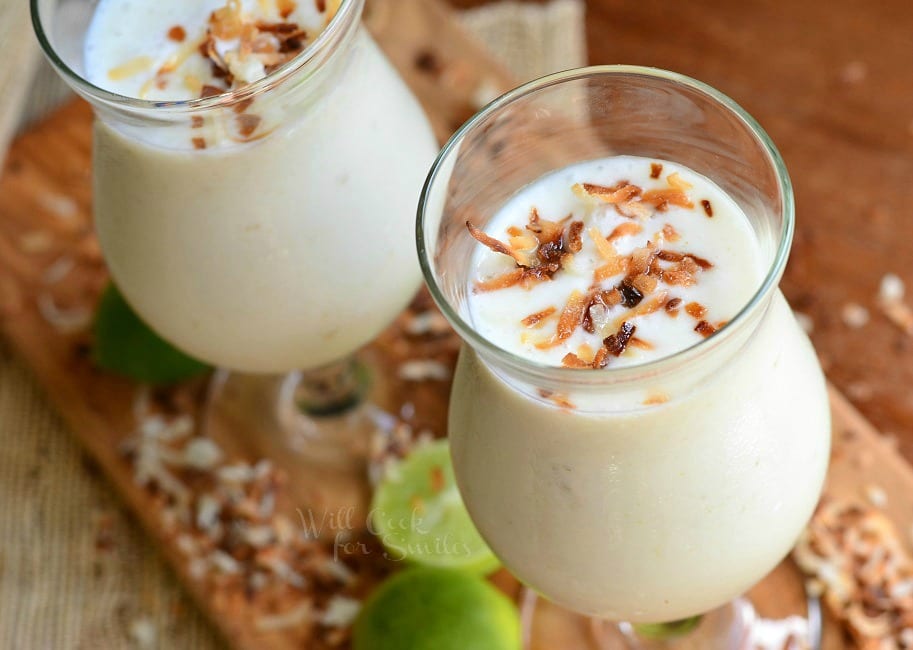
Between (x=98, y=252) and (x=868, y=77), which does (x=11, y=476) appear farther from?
(x=868, y=77)

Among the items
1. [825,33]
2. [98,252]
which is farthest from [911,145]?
[98,252]

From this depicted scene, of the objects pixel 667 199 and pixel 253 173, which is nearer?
pixel 667 199

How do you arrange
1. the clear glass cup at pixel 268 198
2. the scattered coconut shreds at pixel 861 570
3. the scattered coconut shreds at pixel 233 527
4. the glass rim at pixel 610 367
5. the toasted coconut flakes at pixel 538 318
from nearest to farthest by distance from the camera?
the glass rim at pixel 610 367 → the toasted coconut flakes at pixel 538 318 → the clear glass cup at pixel 268 198 → the scattered coconut shreds at pixel 861 570 → the scattered coconut shreds at pixel 233 527

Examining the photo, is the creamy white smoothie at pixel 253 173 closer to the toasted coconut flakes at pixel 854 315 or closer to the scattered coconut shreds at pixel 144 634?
the scattered coconut shreds at pixel 144 634


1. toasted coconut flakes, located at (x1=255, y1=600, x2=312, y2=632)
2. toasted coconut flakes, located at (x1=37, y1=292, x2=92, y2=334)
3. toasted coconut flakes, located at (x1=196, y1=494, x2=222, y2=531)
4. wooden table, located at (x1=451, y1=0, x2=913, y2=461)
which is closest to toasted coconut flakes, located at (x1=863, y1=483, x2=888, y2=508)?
wooden table, located at (x1=451, y1=0, x2=913, y2=461)

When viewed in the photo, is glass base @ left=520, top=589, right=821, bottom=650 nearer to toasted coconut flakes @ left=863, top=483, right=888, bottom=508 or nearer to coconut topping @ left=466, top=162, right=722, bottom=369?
toasted coconut flakes @ left=863, top=483, right=888, bottom=508

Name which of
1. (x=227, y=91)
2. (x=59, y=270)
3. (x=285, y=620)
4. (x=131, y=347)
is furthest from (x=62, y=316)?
(x=227, y=91)

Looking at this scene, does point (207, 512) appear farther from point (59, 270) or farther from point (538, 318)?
point (538, 318)

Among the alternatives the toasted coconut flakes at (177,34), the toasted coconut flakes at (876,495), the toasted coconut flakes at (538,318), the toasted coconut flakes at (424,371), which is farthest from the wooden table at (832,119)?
the toasted coconut flakes at (177,34)
